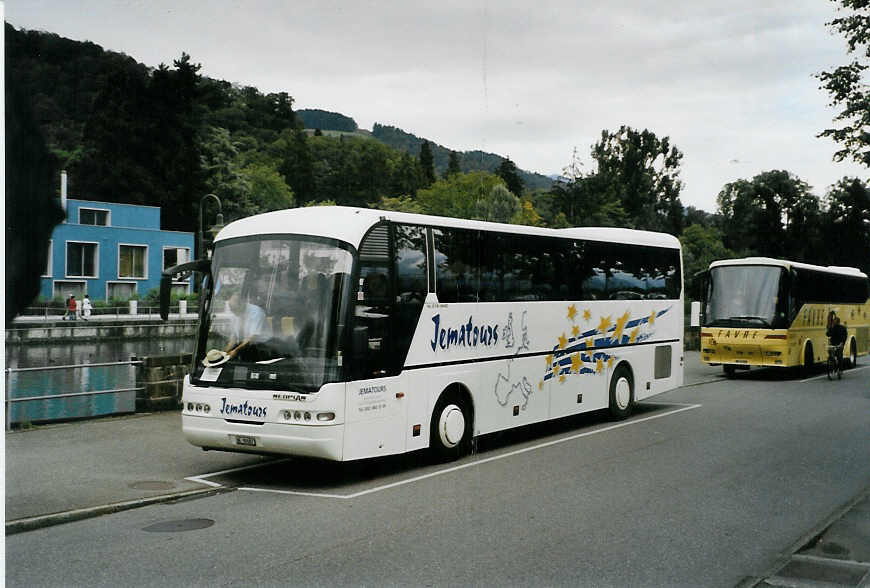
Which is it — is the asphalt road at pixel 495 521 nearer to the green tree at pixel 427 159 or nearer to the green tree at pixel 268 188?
the green tree at pixel 268 188

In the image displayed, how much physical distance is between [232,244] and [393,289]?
7.05 ft

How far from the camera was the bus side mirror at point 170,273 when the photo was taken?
10970mm

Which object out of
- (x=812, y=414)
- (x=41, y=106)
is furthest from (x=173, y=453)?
(x=812, y=414)

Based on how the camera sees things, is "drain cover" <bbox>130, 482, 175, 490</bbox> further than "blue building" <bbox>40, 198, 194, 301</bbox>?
No

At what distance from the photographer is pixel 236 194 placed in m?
84.1

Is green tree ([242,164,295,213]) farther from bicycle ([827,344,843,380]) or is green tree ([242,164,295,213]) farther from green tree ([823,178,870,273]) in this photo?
bicycle ([827,344,843,380])

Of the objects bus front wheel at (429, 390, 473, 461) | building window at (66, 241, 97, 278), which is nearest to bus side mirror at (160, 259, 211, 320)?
building window at (66, 241, 97, 278)

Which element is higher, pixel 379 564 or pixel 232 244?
pixel 232 244

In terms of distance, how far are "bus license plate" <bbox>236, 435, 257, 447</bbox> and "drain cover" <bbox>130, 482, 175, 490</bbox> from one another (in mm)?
915

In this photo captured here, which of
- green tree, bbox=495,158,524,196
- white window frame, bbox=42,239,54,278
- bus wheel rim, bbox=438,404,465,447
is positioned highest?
green tree, bbox=495,158,524,196

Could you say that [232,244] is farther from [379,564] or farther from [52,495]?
[379,564]

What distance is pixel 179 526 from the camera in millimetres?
8289

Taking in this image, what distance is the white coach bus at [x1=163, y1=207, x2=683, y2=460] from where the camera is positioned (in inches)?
404

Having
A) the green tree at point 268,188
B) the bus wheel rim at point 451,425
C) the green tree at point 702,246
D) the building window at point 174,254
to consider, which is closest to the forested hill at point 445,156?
the green tree at point 268,188
